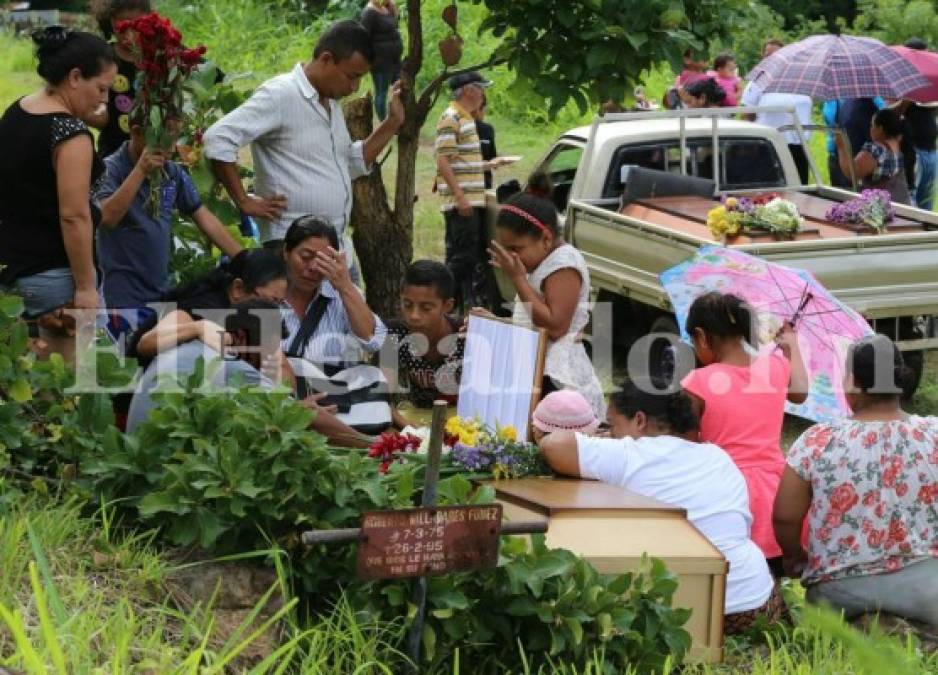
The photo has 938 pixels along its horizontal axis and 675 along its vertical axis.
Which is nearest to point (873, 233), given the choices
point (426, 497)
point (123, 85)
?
point (123, 85)

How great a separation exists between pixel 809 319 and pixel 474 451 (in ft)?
8.35

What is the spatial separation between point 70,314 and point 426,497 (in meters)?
2.14

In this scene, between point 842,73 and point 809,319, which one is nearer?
point 809,319

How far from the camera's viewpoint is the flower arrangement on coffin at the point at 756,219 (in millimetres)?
9258

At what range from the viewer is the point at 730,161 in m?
10.9

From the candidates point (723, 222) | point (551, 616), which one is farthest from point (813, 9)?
point (551, 616)

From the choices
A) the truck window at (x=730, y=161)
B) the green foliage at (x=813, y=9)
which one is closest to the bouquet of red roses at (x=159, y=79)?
the truck window at (x=730, y=161)

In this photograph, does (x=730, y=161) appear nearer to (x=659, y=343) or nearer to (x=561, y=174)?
(x=561, y=174)

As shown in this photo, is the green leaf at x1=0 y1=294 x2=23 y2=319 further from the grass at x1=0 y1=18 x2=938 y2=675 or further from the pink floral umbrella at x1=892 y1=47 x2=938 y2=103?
the pink floral umbrella at x1=892 y1=47 x2=938 y2=103

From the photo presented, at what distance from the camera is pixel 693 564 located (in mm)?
4852

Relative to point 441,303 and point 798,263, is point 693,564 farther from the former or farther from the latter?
point 798,263

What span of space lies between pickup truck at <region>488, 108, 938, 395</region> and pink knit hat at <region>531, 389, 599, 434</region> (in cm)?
335

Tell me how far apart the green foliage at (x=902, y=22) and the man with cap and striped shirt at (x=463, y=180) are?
43.8 feet

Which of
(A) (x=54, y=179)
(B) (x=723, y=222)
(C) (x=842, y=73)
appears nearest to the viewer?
(A) (x=54, y=179)
